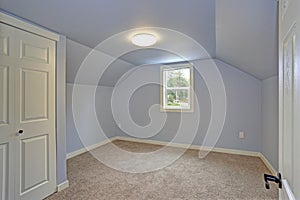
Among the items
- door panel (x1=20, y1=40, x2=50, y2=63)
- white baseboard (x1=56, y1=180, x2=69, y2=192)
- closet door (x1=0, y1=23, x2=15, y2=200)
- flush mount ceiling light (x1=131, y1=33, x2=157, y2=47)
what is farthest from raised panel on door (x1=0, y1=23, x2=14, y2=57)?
white baseboard (x1=56, y1=180, x2=69, y2=192)

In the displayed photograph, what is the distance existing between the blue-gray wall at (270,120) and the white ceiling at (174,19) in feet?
1.11

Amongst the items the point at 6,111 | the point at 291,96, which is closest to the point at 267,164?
the point at 291,96

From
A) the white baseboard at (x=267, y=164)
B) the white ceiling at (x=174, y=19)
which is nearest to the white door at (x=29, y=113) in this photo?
the white ceiling at (x=174, y=19)

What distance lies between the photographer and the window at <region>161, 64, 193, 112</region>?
4.57 m

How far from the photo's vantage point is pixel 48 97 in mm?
2385

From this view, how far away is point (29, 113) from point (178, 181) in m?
2.10

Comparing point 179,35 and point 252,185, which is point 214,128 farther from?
point 179,35

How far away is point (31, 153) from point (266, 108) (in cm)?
369

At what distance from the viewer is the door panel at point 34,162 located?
2101 millimetres

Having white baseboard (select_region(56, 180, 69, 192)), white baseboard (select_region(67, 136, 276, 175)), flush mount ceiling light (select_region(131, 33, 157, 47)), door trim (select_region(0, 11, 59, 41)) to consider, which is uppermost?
flush mount ceiling light (select_region(131, 33, 157, 47))

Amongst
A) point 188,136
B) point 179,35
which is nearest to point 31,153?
point 179,35

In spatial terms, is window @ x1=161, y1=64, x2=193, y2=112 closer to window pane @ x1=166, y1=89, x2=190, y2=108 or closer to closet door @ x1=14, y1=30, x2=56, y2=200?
window pane @ x1=166, y1=89, x2=190, y2=108

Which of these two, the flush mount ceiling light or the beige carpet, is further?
the flush mount ceiling light

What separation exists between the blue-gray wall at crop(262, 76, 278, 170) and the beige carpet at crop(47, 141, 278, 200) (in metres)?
0.28
